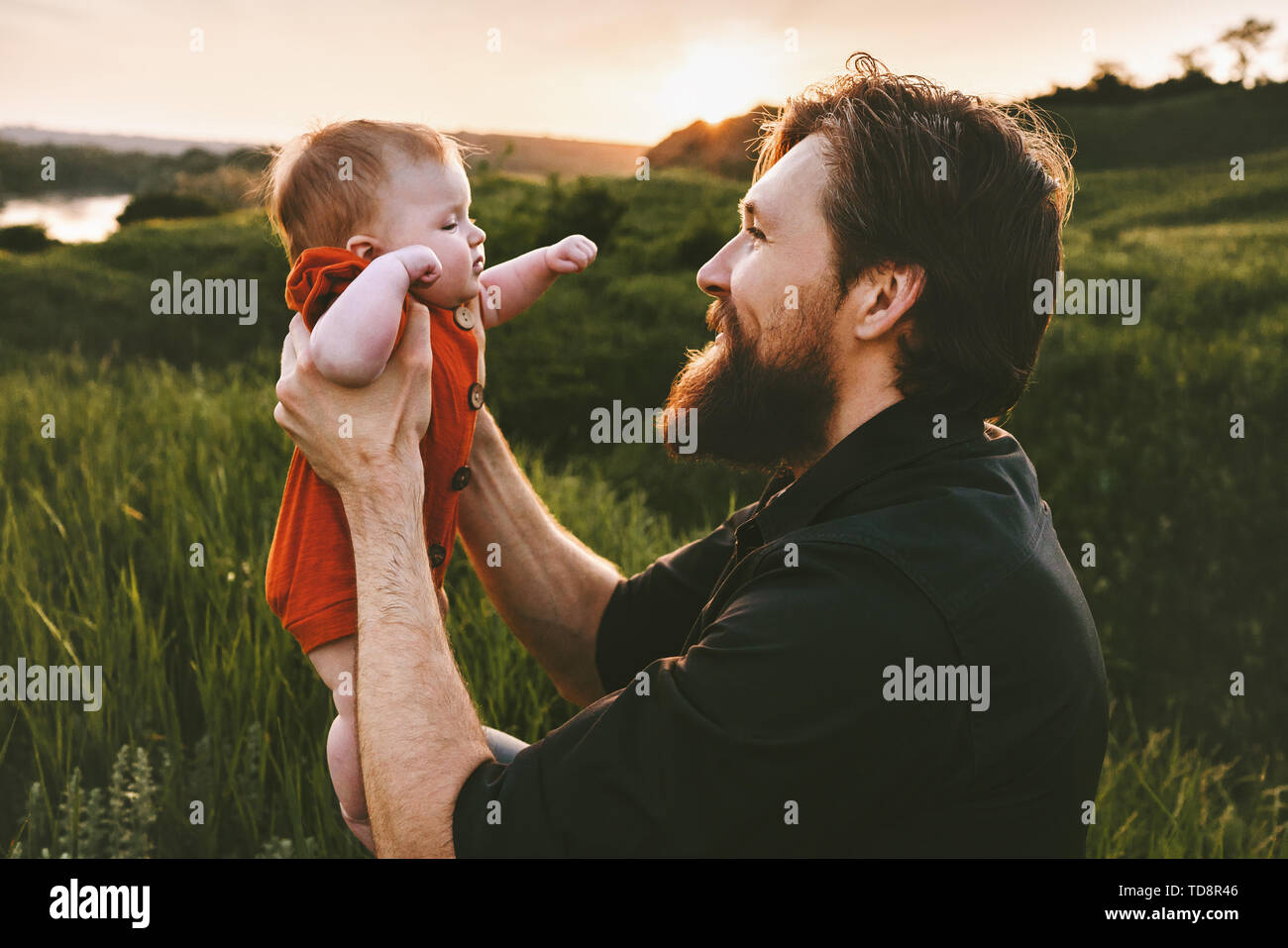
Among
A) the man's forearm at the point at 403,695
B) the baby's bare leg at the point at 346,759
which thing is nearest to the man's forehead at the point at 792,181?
the man's forearm at the point at 403,695

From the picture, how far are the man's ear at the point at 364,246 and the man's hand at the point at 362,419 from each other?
0.34 meters

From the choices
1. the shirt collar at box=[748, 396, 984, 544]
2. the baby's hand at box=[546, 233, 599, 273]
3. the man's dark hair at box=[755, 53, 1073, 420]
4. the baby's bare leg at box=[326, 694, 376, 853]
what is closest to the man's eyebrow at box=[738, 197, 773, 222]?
the man's dark hair at box=[755, 53, 1073, 420]

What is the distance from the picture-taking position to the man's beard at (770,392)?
2154 mm

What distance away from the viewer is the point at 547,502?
466 cm

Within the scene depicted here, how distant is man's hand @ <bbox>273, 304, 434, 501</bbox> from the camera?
1969 mm

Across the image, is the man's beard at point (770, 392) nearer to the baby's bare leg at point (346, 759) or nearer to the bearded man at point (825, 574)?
the bearded man at point (825, 574)

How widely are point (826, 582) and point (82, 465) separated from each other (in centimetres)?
411

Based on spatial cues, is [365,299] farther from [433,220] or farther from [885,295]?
[885,295]

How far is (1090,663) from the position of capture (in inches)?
66.8

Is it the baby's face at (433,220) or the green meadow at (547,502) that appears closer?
the baby's face at (433,220)

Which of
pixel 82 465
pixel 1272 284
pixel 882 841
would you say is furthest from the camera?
pixel 1272 284

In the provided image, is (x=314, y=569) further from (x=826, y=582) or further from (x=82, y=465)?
(x=82, y=465)

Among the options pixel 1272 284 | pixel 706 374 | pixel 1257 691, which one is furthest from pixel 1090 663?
pixel 1272 284

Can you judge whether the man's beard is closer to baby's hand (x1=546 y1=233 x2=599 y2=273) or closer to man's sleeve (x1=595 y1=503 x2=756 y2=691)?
man's sleeve (x1=595 y1=503 x2=756 y2=691)
